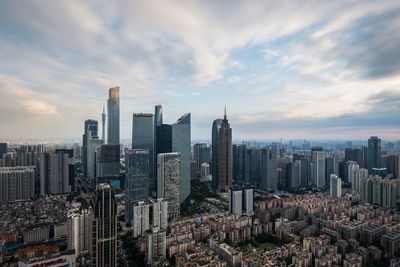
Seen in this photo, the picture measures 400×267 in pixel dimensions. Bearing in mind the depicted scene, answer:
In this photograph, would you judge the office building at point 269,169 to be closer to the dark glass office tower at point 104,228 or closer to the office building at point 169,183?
the office building at point 169,183

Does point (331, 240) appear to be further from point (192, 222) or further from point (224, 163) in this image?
point (224, 163)

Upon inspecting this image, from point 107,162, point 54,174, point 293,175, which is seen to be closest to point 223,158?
point 293,175

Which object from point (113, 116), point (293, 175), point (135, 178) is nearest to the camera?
point (135, 178)

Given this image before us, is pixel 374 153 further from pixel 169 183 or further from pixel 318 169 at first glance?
pixel 169 183

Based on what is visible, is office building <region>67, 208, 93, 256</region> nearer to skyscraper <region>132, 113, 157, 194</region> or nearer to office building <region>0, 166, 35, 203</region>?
office building <region>0, 166, 35, 203</region>

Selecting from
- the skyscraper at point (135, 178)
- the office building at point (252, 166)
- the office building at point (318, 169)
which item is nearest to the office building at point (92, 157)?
the skyscraper at point (135, 178)

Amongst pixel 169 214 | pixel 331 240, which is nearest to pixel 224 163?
pixel 169 214
